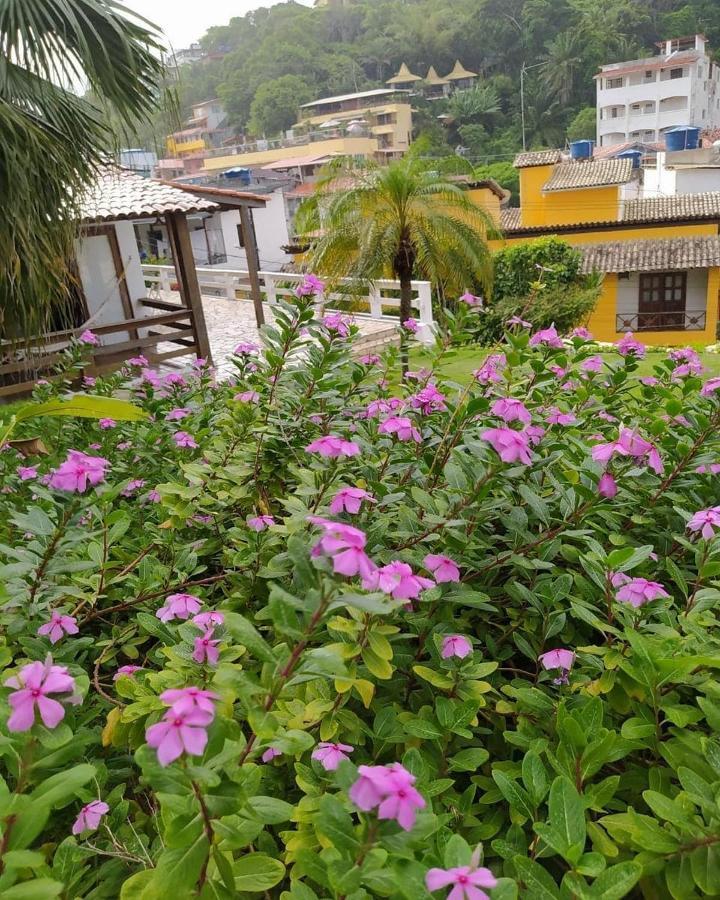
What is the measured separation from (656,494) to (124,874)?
3.68 feet

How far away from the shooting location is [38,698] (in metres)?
0.72

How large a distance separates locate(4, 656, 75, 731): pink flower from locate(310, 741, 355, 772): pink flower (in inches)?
13.1

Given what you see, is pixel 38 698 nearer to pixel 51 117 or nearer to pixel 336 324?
pixel 336 324

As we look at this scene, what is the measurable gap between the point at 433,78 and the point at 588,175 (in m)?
46.1

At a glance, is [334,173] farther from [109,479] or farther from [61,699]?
[61,699]

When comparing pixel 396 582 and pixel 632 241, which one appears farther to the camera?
pixel 632 241

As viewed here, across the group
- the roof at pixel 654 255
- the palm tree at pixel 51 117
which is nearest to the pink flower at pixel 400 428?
the palm tree at pixel 51 117

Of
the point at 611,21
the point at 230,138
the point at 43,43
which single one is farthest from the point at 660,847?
the point at 230,138

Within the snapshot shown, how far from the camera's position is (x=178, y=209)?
27.6 ft

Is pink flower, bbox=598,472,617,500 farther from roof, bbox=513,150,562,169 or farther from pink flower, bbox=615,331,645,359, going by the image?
roof, bbox=513,150,562,169

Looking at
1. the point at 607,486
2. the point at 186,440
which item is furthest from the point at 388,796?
the point at 186,440

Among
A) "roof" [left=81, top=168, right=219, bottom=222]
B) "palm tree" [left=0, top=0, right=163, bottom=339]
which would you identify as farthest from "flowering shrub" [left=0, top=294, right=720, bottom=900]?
"roof" [left=81, top=168, right=219, bottom=222]

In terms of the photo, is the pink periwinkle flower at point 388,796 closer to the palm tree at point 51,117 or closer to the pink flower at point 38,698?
the pink flower at point 38,698

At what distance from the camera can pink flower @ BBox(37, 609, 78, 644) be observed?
1137mm
